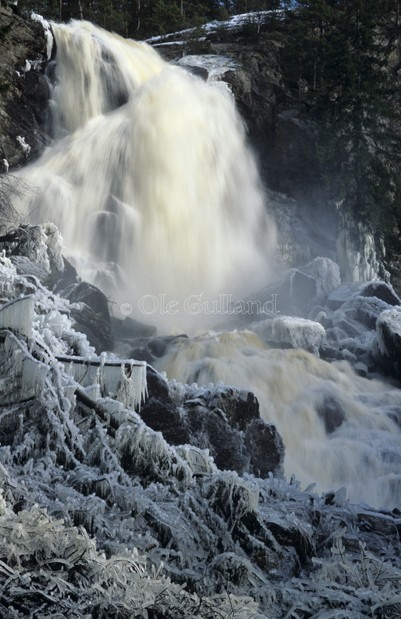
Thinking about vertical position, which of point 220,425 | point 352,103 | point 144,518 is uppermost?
point 144,518

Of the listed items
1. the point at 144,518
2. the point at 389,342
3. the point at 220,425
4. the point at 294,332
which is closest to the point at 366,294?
the point at 389,342

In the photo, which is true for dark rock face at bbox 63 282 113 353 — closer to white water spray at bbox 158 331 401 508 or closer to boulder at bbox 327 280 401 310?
white water spray at bbox 158 331 401 508

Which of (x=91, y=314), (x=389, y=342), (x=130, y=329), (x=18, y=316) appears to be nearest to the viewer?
(x=18, y=316)

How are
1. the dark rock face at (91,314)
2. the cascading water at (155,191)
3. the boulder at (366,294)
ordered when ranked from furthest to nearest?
the cascading water at (155,191) → the boulder at (366,294) → the dark rock face at (91,314)

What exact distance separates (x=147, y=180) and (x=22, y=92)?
5.70m

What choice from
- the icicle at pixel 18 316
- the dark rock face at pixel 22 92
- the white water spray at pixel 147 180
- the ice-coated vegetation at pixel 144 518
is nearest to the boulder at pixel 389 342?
the white water spray at pixel 147 180

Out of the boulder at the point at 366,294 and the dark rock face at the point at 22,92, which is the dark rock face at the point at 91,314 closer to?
the boulder at the point at 366,294

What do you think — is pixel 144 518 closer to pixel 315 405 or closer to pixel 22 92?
pixel 315 405

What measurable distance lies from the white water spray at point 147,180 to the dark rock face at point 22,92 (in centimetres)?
61

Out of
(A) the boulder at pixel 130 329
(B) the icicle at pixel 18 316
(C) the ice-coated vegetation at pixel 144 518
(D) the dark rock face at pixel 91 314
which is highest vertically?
(B) the icicle at pixel 18 316

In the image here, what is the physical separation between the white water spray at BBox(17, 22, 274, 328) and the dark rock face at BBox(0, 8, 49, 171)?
2.00 ft

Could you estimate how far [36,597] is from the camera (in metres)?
5.25

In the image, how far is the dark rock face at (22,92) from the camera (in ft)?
94.6

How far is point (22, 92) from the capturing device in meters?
29.8
